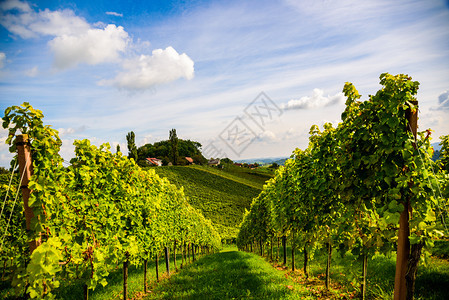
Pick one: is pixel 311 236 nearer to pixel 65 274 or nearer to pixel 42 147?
pixel 65 274

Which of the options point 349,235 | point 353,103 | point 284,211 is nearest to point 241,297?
point 284,211

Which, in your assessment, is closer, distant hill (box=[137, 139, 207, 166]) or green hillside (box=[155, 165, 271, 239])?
green hillside (box=[155, 165, 271, 239])

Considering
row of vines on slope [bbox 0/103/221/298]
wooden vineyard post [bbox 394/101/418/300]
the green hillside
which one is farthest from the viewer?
the green hillside

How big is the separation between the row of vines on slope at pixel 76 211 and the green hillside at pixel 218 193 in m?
39.4

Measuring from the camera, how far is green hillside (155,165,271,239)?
166 ft

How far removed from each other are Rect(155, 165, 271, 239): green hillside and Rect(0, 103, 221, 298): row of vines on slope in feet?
129

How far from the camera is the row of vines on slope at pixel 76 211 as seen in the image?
125 inches

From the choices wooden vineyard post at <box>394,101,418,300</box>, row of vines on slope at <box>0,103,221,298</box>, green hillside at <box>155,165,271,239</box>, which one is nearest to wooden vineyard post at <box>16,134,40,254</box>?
row of vines on slope at <box>0,103,221,298</box>

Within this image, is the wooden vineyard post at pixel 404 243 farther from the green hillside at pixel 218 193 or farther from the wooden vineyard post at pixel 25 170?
the green hillside at pixel 218 193

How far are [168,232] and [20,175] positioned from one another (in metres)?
Answer: 9.27

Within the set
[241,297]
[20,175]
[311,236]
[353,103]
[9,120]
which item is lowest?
[241,297]

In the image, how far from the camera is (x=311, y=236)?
613 cm

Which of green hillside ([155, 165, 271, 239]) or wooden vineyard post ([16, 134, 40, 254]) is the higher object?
wooden vineyard post ([16, 134, 40, 254])

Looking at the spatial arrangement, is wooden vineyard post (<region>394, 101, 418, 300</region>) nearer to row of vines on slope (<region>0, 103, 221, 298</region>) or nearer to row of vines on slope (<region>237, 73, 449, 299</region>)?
row of vines on slope (<region>237, 73, 449, 299</region>)
